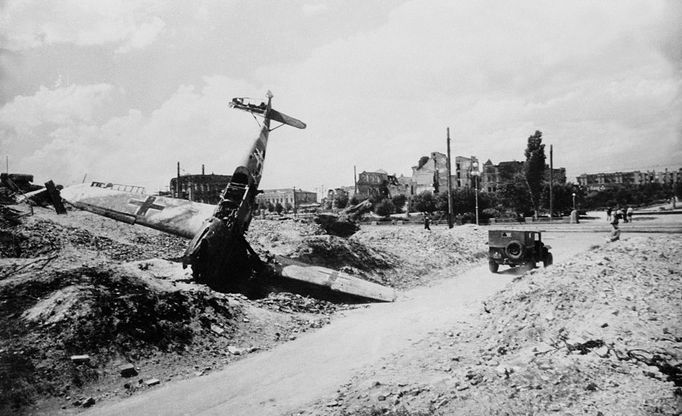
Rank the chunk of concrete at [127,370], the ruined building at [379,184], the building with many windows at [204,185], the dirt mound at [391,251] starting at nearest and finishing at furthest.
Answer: the chunk of concrete at [127,370] → the dirt mound at [391,251] → the building with many windows at [204,185] → the ruined building at [379,184]

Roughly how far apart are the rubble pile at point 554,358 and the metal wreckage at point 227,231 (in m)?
5.19

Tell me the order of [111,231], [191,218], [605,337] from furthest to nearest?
[111,231] < [191,218] < [605,337]

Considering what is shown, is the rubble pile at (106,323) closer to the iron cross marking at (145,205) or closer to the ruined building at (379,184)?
the iron cross marking at (145,205)

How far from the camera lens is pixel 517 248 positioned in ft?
51.5

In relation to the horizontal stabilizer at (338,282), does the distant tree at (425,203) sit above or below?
above

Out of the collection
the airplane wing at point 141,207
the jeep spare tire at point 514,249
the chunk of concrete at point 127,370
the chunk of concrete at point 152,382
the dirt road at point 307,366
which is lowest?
the dirt road at point 307,366

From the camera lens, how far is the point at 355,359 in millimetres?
7852

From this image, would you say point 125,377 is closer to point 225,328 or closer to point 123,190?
point 225,328

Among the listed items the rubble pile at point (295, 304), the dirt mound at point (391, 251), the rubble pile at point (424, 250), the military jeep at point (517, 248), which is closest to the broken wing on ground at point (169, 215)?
the rubble pile at point (295, 304)

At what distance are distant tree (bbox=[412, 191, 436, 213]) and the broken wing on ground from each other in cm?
4220

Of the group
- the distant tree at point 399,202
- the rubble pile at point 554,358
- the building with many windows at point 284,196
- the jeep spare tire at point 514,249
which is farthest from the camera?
the building with many windows at point 284,196

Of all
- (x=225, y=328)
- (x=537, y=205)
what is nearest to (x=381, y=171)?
(x=537, y=205)

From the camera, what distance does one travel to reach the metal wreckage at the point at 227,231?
11.8 m

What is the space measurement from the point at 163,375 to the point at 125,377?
2.05 feet
